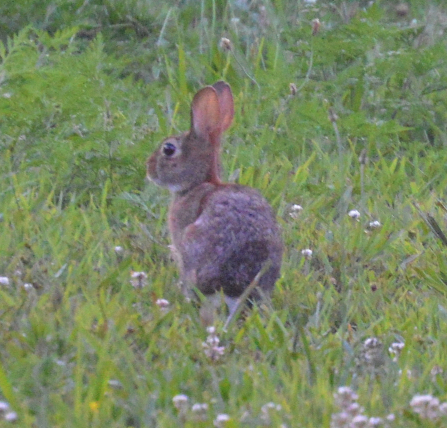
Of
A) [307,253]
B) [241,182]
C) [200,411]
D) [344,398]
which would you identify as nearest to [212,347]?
[200,411]

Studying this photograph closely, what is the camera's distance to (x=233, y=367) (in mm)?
2988

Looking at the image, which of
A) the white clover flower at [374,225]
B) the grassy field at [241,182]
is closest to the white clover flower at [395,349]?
the grassy field at [241,182]

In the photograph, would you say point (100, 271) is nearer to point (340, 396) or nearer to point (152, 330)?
point (152, 330)

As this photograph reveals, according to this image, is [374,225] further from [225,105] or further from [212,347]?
[212,347]

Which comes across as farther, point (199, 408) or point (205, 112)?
point (205, 112)

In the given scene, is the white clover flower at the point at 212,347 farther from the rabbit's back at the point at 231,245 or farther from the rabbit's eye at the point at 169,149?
the rabbit's eye at the point at 169,149

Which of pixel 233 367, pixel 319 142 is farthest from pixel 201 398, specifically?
pixel 319 142

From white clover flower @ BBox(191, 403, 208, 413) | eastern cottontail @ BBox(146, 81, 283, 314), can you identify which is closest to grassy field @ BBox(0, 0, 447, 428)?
white clover flower @ BBox(191, 403, 208, 413)

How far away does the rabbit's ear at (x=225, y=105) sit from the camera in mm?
4625

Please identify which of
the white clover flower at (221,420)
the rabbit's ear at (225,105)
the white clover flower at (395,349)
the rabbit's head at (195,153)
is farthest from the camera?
the rabbit's ear at (225,105)

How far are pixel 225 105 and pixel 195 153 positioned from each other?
41 cm

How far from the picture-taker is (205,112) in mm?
4426

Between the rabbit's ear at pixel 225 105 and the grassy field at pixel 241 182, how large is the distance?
0.54 meters

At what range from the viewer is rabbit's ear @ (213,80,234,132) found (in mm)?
4625
